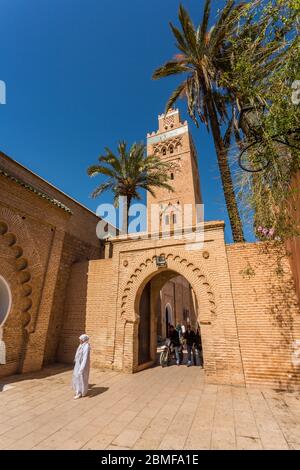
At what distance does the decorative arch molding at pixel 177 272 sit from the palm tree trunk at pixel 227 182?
216cm

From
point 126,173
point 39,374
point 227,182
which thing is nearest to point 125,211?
point 126,173

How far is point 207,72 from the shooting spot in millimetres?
9016

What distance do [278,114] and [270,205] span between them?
218 cm

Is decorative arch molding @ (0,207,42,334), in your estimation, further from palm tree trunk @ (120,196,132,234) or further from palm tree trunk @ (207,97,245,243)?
palm tree trunk @ (207,97,245,243)

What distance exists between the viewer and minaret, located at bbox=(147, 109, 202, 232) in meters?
24.6

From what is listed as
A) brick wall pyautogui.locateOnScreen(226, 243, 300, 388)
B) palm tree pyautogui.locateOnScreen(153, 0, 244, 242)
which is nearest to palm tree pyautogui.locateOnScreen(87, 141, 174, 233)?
palm tree pyautogui.locateOnScreen(153, 0, 244, 242)

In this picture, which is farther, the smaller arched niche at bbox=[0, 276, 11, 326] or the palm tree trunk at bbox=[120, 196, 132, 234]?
the palm tree trunk at bbox=[120, 196, 132, 234]

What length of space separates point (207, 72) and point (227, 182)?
4.31 metres

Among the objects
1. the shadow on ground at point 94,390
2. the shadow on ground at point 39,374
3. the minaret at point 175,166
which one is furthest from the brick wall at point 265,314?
the minaret at point 175,166

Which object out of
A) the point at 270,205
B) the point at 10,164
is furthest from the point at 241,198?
the point at 10,164

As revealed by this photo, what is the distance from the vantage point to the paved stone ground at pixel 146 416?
3.40m

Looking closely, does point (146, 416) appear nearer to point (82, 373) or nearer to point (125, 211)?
point (82, 373)

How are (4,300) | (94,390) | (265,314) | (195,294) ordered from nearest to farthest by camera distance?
1. (94,390)
2. (265,314)
3. (195,294)
4. (4,300)

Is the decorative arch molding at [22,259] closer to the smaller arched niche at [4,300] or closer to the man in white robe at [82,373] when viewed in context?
the smaller arched niche at [4,300]
